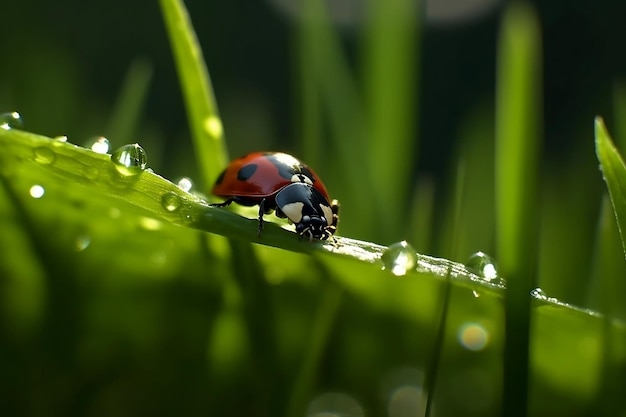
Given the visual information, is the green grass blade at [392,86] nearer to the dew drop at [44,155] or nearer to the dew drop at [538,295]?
the dew drop at [538,295]

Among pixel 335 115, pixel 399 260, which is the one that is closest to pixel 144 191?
pixel 399 260

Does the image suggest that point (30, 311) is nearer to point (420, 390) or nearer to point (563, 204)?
point (420, 390)

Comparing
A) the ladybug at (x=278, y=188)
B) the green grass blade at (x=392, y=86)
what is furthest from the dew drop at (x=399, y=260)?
the green grass blade at (x=392, y=86)

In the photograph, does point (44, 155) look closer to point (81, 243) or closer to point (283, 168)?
point (81, 243)

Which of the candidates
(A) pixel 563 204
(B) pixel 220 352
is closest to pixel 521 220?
(B) pixel 220 352

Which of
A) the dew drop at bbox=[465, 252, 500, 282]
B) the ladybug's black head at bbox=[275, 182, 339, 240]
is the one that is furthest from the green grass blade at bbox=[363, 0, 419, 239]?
the dew drop at bbox=[465, 252, 500, 282]

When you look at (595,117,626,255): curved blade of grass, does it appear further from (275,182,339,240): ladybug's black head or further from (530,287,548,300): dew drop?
(275,182,339,240): ladybug's black head
